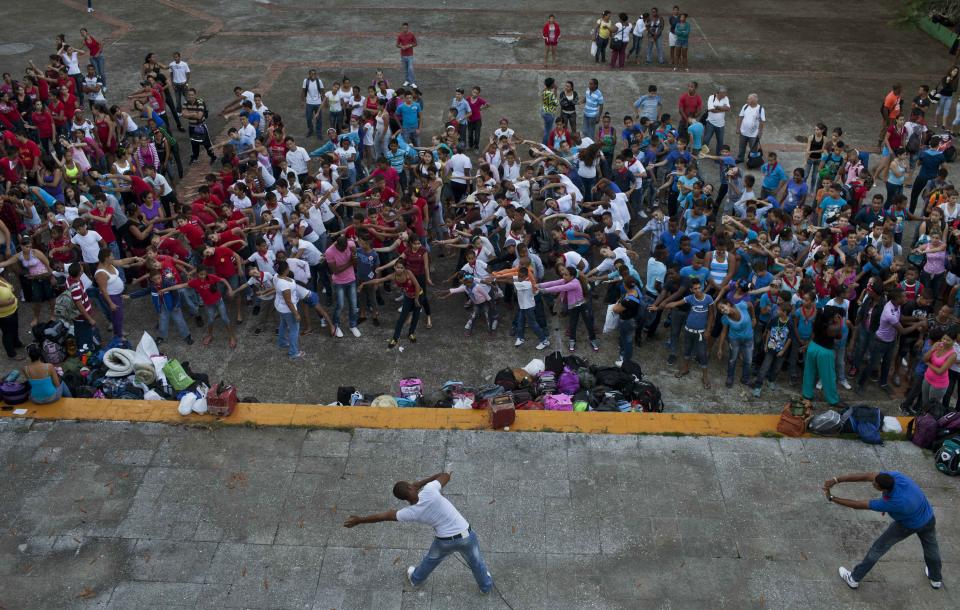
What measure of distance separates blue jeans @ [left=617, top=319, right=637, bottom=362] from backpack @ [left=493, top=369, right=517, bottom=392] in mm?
1636

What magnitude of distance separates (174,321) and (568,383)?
5937 millimetres

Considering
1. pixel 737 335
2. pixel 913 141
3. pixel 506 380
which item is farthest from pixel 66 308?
pixel 913 141

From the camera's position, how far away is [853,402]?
1162 cm

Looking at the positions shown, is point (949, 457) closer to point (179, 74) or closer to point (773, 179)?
point (773, 179)

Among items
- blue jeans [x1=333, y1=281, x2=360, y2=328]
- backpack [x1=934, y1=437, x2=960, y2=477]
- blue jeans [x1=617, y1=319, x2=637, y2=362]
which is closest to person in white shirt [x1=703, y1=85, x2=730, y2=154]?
blue jeans [x1=617, y1=319, x2=637, y2=362]

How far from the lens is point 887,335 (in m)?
11.2

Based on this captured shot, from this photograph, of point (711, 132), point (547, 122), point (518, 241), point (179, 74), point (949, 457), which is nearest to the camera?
point (949, 457)

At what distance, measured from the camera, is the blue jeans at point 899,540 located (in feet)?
26.0

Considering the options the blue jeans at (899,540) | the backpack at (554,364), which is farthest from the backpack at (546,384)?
the blue jeans at (899,540)

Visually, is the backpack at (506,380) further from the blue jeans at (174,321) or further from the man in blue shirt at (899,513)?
the blue jeans at (174,321)

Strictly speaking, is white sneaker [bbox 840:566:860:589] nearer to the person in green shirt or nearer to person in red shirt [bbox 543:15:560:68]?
the person in green shirt

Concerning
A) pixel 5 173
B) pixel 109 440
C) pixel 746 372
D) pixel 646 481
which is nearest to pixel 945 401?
pixel 746 372

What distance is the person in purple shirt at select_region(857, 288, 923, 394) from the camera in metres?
11.1

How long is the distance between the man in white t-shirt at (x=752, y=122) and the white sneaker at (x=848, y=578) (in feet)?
35.2
